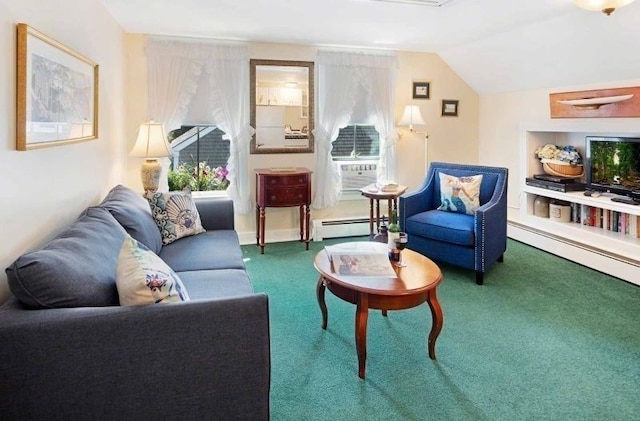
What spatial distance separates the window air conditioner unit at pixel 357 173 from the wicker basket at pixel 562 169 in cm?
183

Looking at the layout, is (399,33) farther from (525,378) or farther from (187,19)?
(525,378)

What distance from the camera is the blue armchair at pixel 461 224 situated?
11.8 ft

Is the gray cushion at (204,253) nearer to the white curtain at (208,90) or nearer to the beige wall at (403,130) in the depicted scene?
the white curtain at (208,90)

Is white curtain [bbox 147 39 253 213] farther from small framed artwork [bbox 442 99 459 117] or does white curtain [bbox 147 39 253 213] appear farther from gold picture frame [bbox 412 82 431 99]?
small framed artwork [bbox 442 99 459 117]

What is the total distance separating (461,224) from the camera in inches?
147

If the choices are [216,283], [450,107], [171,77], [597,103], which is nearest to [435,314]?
[216,283]

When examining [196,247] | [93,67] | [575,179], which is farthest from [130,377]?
[575,179]

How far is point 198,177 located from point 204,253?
199cm

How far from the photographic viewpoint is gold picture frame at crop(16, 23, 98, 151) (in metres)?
1.88

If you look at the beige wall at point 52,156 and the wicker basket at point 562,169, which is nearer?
the beige wall at point 52,156

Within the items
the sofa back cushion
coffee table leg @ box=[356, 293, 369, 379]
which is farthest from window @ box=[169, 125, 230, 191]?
coffee table leg @ box=[356, 293, 369, 379]

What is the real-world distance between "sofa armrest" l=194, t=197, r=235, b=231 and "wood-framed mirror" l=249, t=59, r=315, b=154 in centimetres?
130

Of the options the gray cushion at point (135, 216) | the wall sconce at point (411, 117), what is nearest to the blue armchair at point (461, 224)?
the wall sconce at point (411, 117)

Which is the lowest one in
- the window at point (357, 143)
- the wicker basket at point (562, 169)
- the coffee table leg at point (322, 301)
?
the coffee table leg at point (322, 301)
